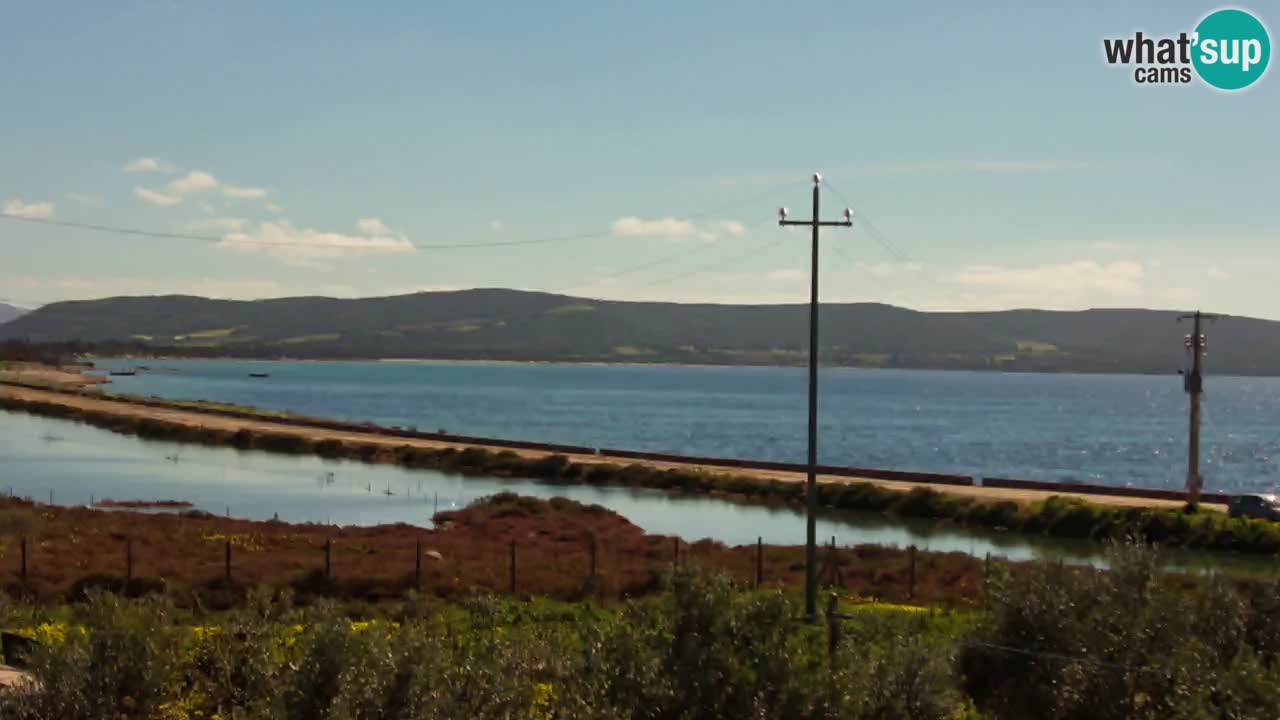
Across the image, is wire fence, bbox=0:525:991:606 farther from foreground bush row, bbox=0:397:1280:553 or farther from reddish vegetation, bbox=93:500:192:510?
reddish vegetation, bbox=93:500:192:510

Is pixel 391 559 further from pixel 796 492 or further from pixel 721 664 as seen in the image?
pixel 796 492

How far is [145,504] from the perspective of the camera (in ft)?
236

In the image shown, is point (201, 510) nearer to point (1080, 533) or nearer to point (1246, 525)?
point (1080, 533)

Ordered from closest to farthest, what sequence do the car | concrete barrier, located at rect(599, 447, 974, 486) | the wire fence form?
1. the wire fence
2. the car
3. concrete barrier, located at rect(599, 447, 974, 486)

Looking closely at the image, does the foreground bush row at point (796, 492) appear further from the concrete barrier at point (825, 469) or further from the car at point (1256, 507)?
the concrete barrier at point (825, 469)

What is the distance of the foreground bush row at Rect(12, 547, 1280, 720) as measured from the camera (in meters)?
15.3

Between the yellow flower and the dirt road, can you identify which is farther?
the dirt road

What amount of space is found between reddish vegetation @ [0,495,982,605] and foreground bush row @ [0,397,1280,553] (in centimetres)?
1083

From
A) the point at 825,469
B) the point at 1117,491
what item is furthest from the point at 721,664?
the point at 825,469

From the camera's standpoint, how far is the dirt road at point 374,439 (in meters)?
77.7

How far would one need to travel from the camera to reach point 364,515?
235 feet

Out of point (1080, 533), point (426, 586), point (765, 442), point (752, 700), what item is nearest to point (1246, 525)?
point (1080, 533)

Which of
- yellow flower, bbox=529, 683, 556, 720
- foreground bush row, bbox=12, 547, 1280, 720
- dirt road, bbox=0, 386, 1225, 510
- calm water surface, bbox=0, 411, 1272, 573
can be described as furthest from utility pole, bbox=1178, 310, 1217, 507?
yellow flower, bbox=529, 683, 556, 720

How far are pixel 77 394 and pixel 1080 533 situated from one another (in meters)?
157
